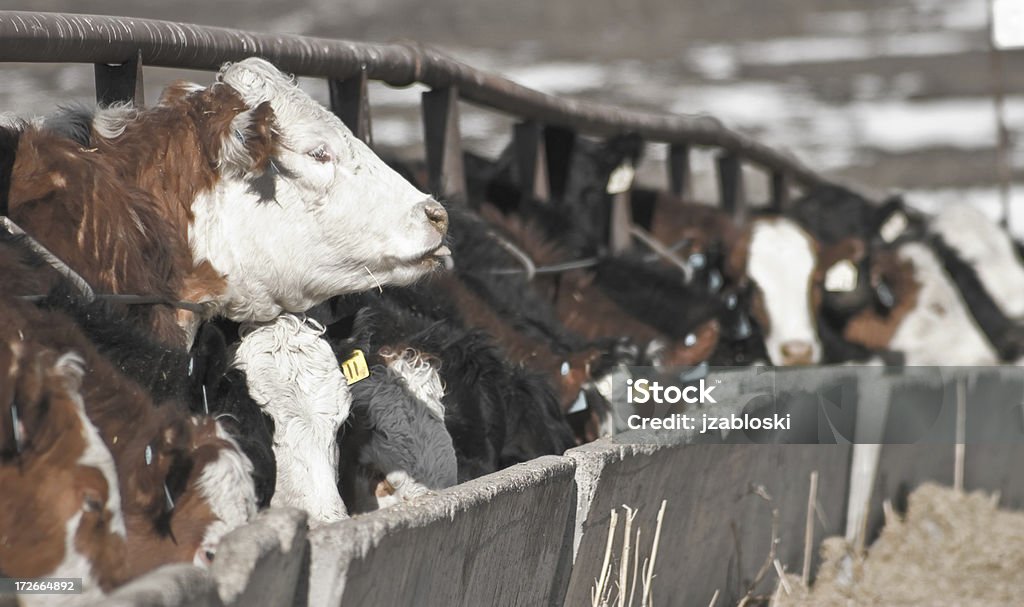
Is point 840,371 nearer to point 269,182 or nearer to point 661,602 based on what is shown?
point 661,602

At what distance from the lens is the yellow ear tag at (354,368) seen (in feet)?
12.9

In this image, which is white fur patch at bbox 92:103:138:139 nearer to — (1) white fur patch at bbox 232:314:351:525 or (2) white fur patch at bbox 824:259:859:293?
(1) white fur patch at bbox 232:314:351:525

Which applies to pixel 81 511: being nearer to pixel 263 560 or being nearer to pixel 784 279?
pixel 263 560

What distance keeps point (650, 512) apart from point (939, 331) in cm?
469

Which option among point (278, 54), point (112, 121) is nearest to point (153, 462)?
point (112, 121)

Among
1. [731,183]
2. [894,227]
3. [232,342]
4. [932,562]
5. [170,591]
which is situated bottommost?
[932,562]

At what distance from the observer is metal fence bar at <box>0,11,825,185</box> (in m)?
4.11

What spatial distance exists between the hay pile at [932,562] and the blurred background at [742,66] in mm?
9831

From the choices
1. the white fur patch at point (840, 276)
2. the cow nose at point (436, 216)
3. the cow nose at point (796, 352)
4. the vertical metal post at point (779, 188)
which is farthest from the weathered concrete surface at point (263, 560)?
the vertical metal post at point (779, 188)

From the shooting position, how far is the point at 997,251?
9.46 metres

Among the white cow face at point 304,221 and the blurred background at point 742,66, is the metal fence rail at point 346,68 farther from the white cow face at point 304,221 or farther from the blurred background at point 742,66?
the blurred background at point 742,66

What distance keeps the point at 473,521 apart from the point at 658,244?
499cm

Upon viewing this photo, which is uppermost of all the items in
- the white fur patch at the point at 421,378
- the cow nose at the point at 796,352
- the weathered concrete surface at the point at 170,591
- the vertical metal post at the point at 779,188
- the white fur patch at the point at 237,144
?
the white fur patch at the point at 237,144

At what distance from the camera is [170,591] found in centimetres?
227
